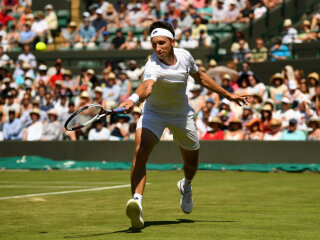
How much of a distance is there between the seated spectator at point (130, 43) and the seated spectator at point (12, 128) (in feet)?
16.2

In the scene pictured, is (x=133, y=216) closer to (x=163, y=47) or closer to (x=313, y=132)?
(x=163, y=47)

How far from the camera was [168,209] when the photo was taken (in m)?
9.73

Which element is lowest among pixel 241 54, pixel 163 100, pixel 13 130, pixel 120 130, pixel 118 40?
pixel 13 130

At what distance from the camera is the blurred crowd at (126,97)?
57.9 feet

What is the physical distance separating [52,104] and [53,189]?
855cm

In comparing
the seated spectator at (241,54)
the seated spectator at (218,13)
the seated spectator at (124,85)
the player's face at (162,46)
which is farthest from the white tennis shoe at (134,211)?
the seated spectator at (218,13)

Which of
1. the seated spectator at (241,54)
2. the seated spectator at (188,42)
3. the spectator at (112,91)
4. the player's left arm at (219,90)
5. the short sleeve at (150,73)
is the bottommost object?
the spectator at (112,91)

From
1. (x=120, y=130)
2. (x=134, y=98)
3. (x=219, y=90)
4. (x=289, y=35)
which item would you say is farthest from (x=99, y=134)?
(x=134, y=98)

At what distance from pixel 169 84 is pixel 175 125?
542 mm

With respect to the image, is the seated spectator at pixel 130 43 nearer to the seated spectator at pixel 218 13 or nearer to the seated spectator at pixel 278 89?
the seated spectator at pixel 218 13

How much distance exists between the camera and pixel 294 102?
17.9 metres

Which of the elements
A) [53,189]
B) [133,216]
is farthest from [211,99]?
[133,216]

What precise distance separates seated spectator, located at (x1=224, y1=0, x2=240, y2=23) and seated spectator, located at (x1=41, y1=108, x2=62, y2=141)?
7.16m

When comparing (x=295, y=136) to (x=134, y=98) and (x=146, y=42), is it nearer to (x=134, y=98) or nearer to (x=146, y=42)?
(x=146, y=42)
